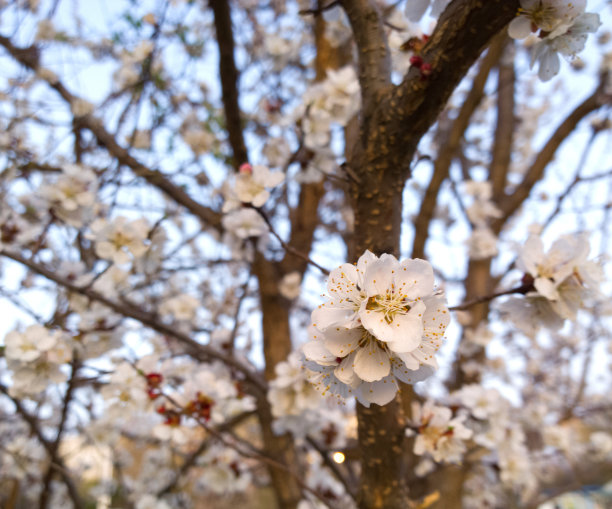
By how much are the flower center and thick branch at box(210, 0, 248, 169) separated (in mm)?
1518

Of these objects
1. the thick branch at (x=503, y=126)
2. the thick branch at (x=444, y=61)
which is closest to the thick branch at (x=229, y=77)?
the thick branch at (x=444, y=61)

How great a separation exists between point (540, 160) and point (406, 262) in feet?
8.34

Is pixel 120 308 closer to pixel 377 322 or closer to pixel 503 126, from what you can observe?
pixel 377 322

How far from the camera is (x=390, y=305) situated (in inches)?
26.0

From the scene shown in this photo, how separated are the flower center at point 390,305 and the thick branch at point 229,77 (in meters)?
1.52

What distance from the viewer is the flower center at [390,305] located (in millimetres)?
661

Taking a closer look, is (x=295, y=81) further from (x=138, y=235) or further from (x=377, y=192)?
(x=377, y=192)

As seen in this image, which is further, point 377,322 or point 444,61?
point 444,61

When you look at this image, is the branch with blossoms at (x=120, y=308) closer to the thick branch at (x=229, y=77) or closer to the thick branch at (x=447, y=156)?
the thick branch at (x=229, y=77)

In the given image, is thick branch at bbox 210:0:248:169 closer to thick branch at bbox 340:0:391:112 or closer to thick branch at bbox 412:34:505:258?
thick branch at bbox 340:0:391:112

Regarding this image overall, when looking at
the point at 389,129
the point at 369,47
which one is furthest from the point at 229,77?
the point at 389,129

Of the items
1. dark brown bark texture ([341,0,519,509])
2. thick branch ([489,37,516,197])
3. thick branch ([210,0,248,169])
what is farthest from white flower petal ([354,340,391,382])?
thick branch ([489,37,516,197])

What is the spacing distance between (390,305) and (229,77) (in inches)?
61.5

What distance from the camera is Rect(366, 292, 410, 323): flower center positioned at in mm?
661
